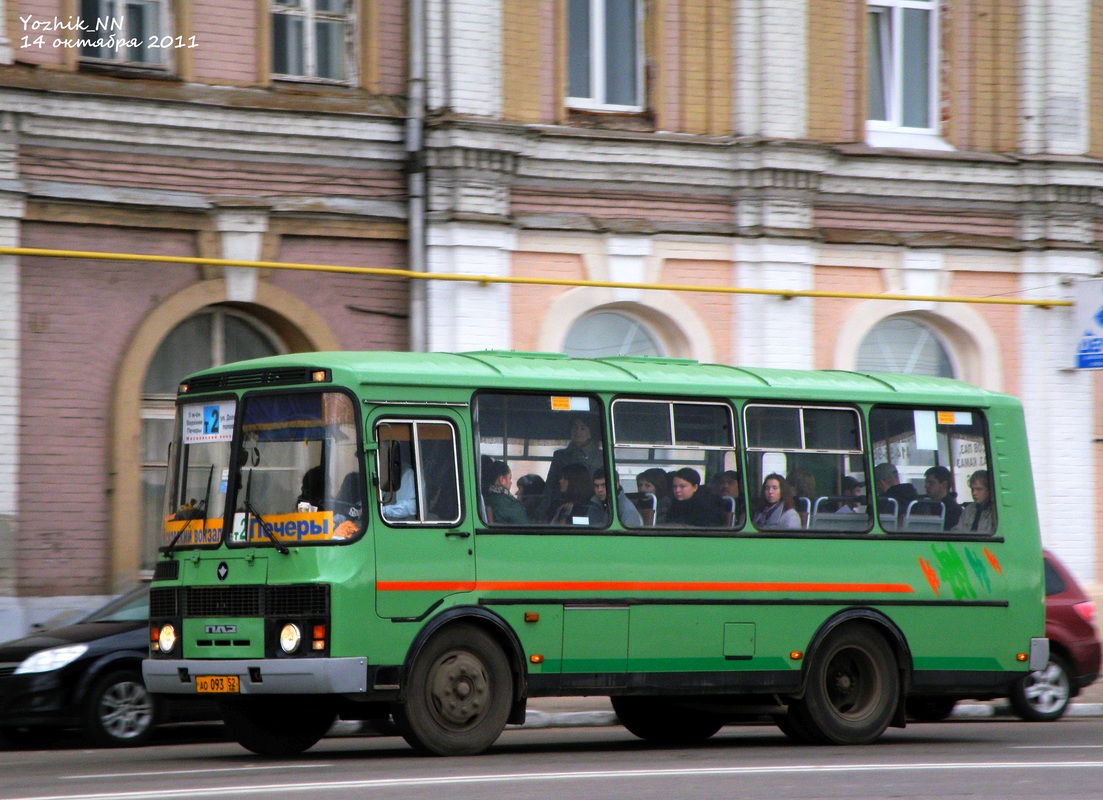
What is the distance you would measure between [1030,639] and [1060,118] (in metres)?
9.61

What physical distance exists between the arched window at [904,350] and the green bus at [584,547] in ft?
24.4

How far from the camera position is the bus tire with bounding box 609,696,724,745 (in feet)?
44.6

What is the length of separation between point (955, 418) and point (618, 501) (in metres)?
3.17

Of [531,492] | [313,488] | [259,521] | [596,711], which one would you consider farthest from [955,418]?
[259,521]

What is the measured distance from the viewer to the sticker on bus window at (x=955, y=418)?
1387 cm

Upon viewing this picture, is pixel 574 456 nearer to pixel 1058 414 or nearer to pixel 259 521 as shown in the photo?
pixel 259 521

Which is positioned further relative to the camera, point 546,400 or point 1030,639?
point 1030,639

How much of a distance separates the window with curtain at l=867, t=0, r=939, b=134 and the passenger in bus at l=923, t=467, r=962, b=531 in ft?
28.7

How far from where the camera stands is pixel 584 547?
12.0 m

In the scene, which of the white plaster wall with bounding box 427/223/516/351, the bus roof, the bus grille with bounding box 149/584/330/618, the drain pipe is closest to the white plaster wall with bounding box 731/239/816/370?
the white plaster wall with bounding box 427/223/516/351

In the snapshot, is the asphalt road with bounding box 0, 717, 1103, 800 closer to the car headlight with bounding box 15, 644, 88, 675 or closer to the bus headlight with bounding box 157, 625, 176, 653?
the car headlight with bounding box 15, 644, 88, 675

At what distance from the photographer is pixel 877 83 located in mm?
21766

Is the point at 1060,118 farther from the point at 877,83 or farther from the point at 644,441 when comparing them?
the point at 644,441

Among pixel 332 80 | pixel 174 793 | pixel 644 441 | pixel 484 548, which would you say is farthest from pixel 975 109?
pixel 174 793
